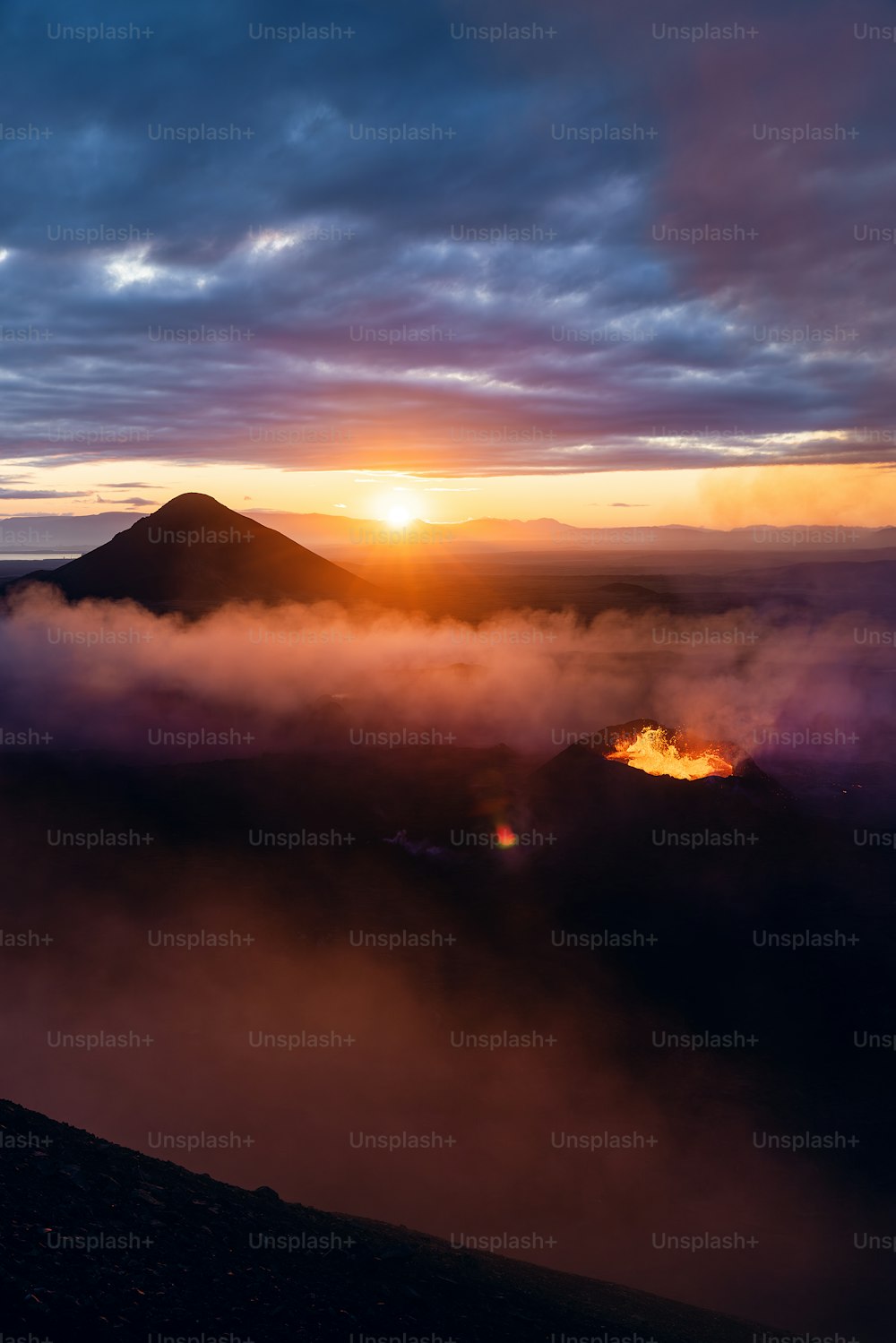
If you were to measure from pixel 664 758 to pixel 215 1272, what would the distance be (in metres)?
34.1

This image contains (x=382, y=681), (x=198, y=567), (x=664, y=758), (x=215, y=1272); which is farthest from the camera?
(x=198, y=567)

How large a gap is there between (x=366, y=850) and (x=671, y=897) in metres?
15.8

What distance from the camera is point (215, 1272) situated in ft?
38.8

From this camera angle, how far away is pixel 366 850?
43781mm

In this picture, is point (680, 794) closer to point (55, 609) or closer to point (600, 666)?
point (600, 666)

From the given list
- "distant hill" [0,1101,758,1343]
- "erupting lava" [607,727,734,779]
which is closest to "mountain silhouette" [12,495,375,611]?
"erupting lava" [607,727,734,779]

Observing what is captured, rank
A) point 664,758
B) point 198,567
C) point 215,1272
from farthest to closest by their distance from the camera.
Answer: point 198,567, point 664,758, point 215,1272

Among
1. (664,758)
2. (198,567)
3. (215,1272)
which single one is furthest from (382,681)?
(215,1272)

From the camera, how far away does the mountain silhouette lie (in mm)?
121312

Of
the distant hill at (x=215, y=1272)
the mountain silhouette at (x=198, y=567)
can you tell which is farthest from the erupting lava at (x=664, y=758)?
the mountain silhouette at (x=198, y=567)

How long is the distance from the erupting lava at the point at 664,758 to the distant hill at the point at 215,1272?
27.3 m

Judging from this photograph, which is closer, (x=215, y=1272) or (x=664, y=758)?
(x=215, y=1272)

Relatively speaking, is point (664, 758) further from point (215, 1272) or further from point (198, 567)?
point (198, 567)

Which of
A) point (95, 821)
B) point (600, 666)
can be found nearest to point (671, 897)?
point (95, 821)
